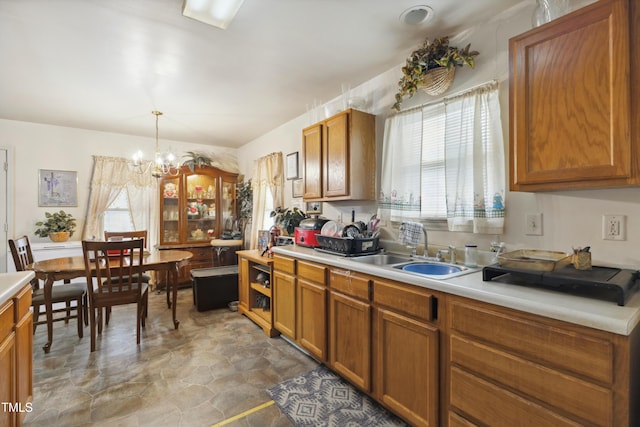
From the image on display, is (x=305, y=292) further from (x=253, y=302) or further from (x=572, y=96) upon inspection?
(x=572, y=96)

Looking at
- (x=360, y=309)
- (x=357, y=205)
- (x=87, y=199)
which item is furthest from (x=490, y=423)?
(x=87, y=199)

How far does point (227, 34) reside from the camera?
205 cm

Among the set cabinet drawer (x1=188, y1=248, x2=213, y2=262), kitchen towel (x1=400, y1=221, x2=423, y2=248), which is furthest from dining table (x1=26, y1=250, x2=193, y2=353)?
kitchen towel (x1=400, y1=221, x2=423, y2=248)

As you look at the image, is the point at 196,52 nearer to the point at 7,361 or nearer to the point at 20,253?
the point at 7,361

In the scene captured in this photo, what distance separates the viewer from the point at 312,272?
2344 millimetres

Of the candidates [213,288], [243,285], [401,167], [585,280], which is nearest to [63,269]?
[213,288]

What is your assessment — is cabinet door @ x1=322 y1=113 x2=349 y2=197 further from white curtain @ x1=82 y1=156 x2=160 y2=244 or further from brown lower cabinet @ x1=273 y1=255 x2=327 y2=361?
white curtain @ x1=82 y1=156 x2=160 y2=244

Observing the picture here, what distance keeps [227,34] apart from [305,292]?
1.99m

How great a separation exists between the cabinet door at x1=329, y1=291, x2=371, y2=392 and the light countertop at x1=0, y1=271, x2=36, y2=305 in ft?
5.67

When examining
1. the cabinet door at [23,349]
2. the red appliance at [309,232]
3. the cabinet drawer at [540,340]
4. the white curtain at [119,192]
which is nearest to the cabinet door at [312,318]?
the red appliance at [309,232]

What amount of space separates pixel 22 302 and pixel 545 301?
2523 millimetres

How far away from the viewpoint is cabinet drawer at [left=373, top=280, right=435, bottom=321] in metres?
1.52

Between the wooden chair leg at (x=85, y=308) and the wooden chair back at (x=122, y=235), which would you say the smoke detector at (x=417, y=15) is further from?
the wooden chair leg at (x=85, y=308)

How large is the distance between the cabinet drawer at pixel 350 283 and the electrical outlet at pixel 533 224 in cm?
97
